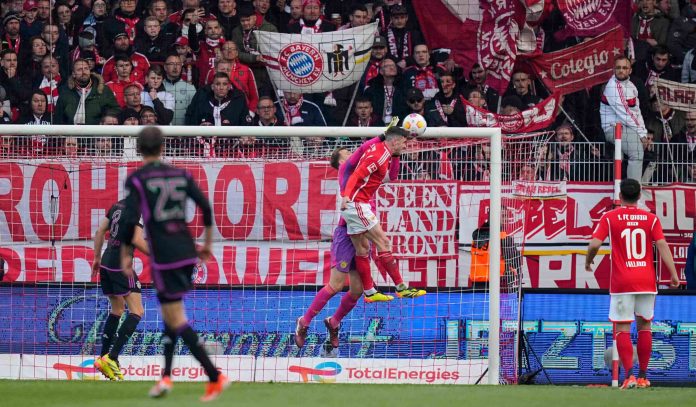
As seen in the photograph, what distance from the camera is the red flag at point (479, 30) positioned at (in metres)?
18.0

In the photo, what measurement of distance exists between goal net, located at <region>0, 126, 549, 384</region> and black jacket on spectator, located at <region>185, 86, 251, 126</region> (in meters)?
1.68

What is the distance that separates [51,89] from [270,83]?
3061 mm

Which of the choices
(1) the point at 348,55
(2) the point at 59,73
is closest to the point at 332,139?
(1) the point at 348,55

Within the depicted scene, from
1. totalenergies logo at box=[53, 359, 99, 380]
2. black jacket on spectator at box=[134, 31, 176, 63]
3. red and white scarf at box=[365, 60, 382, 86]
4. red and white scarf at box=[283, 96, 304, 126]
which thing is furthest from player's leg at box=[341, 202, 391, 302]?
black jacket on spectator at box=[134, 31, 176, 63]

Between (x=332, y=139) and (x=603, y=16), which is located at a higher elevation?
(x=603, y=16)

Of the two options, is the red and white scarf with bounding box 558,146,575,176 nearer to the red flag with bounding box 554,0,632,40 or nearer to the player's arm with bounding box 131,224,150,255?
the red flag with bounding box 554,0,632,40

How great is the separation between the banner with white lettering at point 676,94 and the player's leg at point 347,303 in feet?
20.8

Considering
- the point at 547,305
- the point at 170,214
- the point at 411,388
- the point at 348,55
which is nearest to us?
the point at 170,214

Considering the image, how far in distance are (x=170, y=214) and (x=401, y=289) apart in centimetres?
458

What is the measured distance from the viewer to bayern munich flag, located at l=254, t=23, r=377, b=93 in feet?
57.7

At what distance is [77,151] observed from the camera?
14969mm

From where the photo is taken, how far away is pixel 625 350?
12.5 m

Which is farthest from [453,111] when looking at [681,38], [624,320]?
[624,320]

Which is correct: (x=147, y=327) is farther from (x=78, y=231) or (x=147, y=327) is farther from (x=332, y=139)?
(x=332, y=139)
